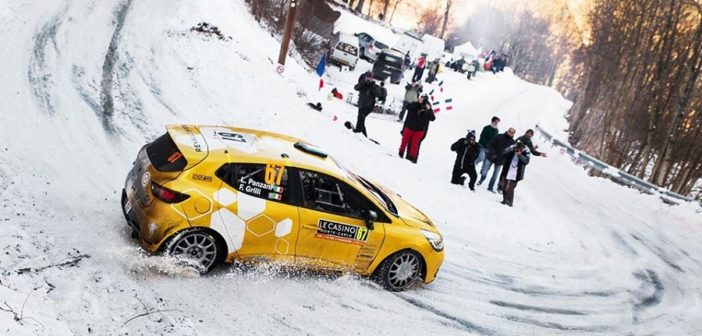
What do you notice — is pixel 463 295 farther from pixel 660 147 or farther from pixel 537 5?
pixel 537 5

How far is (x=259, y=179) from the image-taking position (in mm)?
6254

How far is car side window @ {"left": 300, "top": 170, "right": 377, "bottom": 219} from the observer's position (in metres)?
6.57

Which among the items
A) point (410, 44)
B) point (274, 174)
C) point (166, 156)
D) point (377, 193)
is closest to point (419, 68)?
point (410, 44)

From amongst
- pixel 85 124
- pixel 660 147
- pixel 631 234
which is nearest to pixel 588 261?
pixel 631 234

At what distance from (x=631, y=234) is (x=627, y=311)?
17.2 ft

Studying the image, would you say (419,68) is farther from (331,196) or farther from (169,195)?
(169,195)

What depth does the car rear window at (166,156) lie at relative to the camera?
598 centimetres

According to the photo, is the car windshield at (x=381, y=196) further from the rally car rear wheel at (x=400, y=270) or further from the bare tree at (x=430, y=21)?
the bare tree at (x=430, y=21)

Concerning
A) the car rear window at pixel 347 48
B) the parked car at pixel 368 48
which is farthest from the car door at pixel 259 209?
the parked car at pixel 368 48

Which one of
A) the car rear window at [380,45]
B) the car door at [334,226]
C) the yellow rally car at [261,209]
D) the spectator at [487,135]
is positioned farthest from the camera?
the car rear window at [380,45]

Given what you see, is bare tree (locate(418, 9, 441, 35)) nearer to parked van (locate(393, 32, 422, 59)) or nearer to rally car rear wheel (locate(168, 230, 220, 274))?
parked van (locate(393, 32, 422, 59))

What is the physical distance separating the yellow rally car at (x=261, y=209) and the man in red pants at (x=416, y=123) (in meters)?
6.28

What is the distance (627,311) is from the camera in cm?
880

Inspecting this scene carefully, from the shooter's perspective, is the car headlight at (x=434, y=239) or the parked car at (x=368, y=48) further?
the parked car at (x=368, y=48)
